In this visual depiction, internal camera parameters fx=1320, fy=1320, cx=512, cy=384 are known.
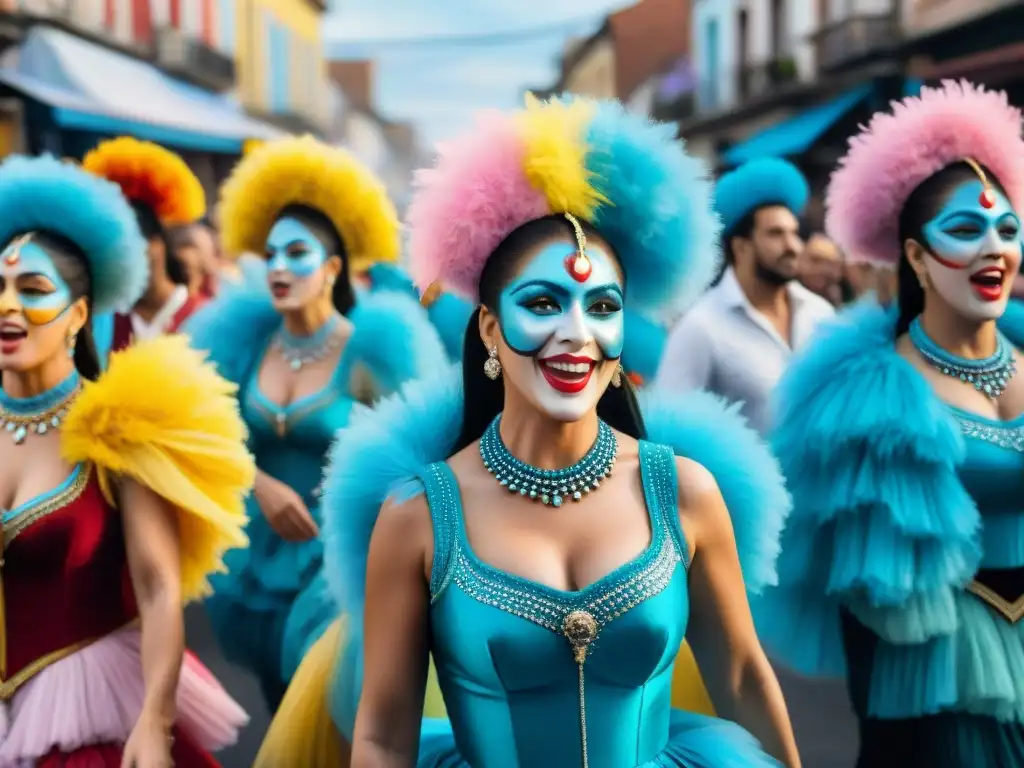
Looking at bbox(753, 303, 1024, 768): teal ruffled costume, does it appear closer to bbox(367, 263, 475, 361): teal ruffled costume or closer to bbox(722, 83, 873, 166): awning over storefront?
bbox(367, 263, 475, 361): teal ruffled costume

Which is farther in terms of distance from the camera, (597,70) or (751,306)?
(597,70)

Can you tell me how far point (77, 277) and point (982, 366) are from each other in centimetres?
235

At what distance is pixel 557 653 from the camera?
2203mm

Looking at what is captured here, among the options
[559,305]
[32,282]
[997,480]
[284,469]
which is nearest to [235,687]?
[284,469]

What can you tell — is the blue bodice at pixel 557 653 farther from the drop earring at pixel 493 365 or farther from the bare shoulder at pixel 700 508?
the drop earring at pixel 493 365

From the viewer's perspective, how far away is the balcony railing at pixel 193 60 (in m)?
22.4

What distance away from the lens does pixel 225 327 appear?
4941 mm

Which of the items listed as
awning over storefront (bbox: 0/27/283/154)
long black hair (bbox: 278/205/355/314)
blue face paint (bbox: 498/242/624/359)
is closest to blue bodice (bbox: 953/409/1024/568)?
blue face paint (bbox: 498/242/624/359)

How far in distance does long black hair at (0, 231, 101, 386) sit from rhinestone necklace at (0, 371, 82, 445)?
0.59ft

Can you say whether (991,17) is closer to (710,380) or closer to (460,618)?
(710,380)

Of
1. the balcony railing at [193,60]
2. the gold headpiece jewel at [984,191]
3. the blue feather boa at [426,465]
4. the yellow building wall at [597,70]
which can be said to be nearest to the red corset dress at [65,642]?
the blue feather boa at [426,465]

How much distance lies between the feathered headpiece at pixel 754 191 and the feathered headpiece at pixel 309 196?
1.50 metres

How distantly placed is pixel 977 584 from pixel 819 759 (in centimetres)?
191

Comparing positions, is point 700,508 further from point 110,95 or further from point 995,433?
point 110,95
